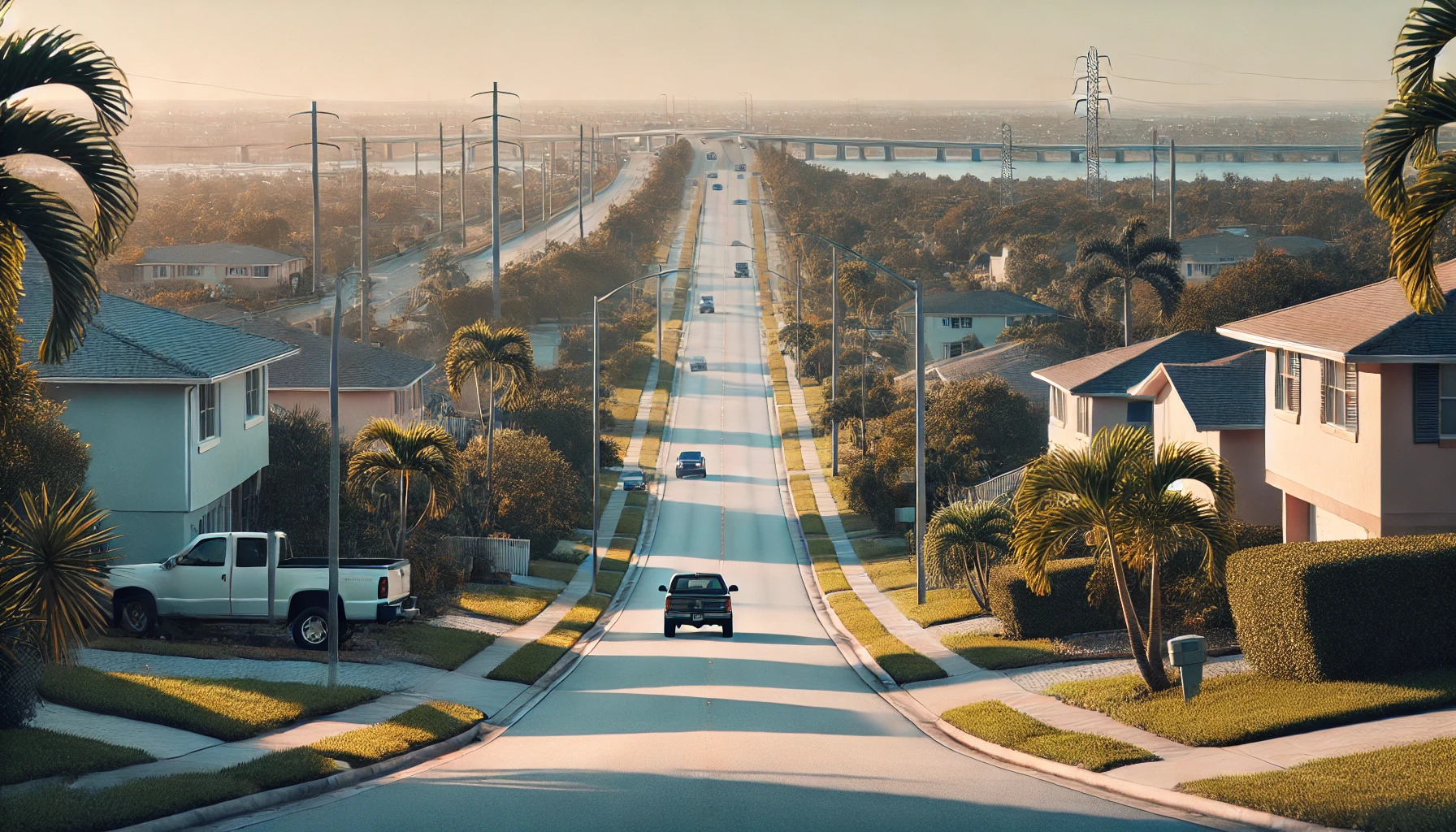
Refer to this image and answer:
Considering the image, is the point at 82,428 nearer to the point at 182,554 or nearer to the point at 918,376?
the point at 182,554

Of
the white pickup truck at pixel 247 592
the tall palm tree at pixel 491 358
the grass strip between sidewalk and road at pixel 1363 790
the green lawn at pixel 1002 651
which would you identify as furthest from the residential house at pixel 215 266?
the grass strip between sidewalk and road at pixel 1363 790

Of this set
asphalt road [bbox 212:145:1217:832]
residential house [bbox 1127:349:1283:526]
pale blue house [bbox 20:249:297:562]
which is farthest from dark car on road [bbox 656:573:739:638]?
residential house [bbox 1127:349:1283:526]

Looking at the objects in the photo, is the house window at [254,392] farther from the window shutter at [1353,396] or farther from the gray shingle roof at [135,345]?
the window shutter at [1353,396]

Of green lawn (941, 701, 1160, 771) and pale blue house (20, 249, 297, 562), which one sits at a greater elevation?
pale blue house (20, 249, 297, 562)

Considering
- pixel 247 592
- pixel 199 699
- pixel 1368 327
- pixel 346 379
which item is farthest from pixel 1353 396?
pixel 346 379

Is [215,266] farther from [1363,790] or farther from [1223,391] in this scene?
[1363,790]

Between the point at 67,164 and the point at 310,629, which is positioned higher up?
the point at 67,164

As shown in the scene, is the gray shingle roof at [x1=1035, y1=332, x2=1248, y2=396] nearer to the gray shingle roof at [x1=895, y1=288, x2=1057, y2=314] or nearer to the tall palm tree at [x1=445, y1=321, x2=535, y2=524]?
the tall palm tree at [x1=445, y1=321, x2=535, y2=524]
